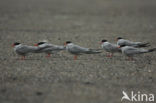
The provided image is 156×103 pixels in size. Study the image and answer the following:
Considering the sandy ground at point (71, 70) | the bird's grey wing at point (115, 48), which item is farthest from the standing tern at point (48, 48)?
the bird's grey wing at point (115, 48)

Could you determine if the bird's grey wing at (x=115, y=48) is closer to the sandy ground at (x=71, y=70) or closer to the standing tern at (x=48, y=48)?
the sandy ground at (x=71, y=70)

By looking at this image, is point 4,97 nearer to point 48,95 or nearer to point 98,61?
point 48,95

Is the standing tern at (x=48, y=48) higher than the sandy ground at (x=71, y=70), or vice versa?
the standing tern at (x=48, y=48)

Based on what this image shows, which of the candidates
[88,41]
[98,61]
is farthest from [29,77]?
[88,41]

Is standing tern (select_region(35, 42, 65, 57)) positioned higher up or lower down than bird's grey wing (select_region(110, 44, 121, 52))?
higher up

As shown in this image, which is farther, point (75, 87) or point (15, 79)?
point (15, 79)

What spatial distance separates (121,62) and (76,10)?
48.0 ft

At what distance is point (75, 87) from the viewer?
21.6 ft
